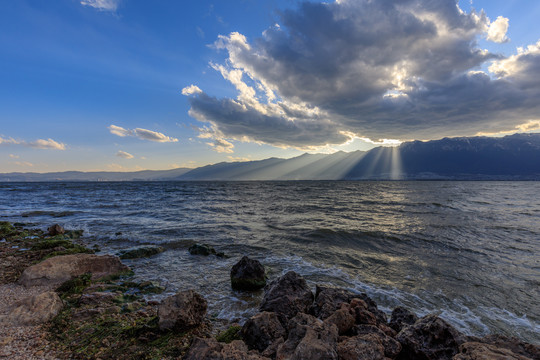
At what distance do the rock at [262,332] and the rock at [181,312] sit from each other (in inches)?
57.0

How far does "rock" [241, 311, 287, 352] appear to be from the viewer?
5.28 meters

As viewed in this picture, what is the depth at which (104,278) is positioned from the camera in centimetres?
945

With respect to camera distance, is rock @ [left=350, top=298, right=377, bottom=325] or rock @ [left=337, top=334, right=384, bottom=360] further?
rock @ [left=350, top=298, right=377, bottom=325]

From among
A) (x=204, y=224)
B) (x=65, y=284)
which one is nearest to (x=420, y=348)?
(x=65, y=284)

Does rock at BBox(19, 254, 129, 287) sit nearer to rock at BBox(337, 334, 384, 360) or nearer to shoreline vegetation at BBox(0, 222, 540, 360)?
shoreline vegetation at BBox(0, 222, 540, 360)

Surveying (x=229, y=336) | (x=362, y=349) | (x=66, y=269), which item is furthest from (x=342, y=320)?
(x=66, y=269)

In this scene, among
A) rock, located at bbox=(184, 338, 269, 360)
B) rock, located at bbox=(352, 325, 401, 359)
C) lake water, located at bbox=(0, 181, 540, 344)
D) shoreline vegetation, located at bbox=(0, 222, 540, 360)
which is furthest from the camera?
lake water, located at bbox=(0, 181, 540, 344)

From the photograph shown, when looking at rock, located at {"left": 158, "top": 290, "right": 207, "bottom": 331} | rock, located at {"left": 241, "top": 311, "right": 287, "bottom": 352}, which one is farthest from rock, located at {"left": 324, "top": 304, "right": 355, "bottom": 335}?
rock, located at {"left": 158, "top": 290, "right": 207, "bottom": 331}

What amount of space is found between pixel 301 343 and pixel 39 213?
39284 millimetres

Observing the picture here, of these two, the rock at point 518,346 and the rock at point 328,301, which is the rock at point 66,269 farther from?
the rock at point 518,346

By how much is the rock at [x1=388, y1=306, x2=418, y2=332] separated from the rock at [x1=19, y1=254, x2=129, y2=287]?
1069 cm

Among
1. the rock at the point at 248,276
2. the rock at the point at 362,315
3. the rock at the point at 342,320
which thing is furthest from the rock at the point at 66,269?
the rock at the point at 362,315

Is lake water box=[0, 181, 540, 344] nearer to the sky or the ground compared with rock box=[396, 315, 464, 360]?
nearer to the ground

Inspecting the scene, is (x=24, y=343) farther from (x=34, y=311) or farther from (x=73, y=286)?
(x=73, y=286)
